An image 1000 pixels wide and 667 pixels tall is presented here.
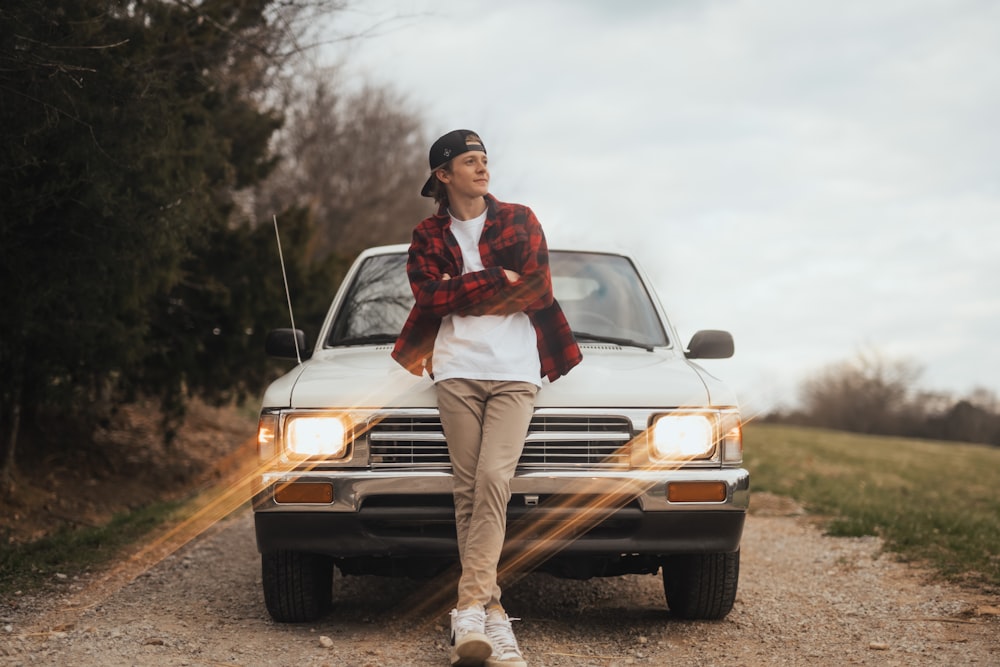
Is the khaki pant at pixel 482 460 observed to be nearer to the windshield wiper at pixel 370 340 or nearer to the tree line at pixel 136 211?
the windshield wiper at pixel 370 340

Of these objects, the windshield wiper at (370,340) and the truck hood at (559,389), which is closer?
the truck hood at (559,389)

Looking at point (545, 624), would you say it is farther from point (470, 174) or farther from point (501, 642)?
point (470, 174)

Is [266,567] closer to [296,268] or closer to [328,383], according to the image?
[328,383]

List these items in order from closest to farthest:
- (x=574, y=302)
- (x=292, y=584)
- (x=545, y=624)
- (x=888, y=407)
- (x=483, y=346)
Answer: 1. (x=483, y=346)
2. (x=292, y=584)
3. (x=545, y=624)
4. (x=574, y=302)
5. (x=888, y=407)

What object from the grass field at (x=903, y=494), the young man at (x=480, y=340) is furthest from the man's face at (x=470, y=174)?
the grass field at (x=903, y=494)

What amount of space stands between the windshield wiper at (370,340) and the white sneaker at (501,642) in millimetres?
1727

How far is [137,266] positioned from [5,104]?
4.37ft

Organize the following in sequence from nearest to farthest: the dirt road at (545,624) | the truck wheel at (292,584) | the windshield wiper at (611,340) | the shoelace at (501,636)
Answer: the shoelace at (501,636) → the dirt road at (545,624) → the truck wheel at (292,584) → the windshield wiper at (611,340)

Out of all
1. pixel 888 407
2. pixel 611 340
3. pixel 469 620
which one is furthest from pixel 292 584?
pixel 888 407

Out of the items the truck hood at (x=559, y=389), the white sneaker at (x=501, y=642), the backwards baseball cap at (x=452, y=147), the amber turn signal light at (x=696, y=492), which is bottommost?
the white sneaker at (x=501, y=642)

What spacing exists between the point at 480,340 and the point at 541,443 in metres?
0.50

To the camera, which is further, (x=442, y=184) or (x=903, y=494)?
(x=903, y=494)

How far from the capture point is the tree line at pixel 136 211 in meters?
5.82

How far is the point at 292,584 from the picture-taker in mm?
4617
